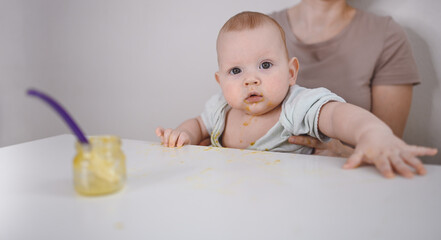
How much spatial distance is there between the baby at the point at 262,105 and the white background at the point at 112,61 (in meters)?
0.63

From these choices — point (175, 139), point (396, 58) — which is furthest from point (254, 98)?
point (396, 58)

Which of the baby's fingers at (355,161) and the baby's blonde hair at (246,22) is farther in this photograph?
the baby's blonde hair at (246,22)

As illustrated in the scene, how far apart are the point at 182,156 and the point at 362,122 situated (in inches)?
14.8

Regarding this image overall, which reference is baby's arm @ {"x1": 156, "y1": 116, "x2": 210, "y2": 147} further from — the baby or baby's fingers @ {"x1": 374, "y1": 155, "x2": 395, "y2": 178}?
baby's fingers @ {"x1": 374, "y1": 155, "x2": 395, "y2": 178}

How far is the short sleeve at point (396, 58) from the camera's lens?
1242 mm

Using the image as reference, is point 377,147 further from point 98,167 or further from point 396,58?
point 396,58

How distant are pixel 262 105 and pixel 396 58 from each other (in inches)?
26.4

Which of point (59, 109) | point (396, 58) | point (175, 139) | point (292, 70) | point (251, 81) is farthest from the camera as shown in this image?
point (396, 58)

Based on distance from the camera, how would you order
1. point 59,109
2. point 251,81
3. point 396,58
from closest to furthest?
point 59,109
point 251,81
point 396,58

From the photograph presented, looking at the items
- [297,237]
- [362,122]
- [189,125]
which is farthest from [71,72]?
[297,237]

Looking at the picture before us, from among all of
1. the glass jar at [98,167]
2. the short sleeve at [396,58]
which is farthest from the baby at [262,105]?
the short sleeve at [396,58]

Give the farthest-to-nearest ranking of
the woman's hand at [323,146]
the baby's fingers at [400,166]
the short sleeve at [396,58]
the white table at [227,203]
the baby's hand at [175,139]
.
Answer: the short sleeve at [396,58], the woman's hand at [323,146], the baby's hand at [175,139], the baby's fingers at [400,166], the white table at [227,203]

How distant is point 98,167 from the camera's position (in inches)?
16.6

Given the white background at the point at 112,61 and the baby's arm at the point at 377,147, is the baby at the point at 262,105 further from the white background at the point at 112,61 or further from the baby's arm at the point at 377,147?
the white background at the point at 112,61
